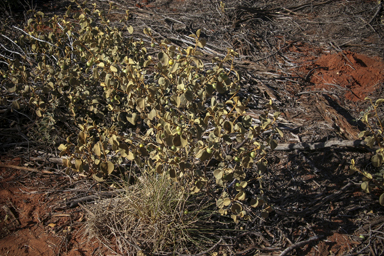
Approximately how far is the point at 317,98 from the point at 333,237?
1.76 meters

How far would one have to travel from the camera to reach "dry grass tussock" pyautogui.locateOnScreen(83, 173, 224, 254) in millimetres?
2152

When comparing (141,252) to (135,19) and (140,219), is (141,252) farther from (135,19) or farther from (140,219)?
(135,19)

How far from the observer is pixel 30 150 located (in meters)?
2.88

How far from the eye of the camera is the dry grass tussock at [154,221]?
2.15 meters

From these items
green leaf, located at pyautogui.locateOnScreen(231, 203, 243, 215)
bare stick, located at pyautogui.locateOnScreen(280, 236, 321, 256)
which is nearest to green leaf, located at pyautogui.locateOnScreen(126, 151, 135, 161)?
green leaf, located at pyautogui.locateOnScreen(231, 203, 243, 215)

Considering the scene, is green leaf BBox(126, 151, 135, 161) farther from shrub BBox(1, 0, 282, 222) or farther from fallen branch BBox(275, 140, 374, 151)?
fallen branch BBox(275, 140, 374, 151)

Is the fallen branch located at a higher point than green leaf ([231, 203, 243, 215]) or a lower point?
higher

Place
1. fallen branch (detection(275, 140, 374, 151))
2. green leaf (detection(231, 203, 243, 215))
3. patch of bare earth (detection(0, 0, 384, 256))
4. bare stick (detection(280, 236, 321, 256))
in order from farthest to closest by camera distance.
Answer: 1. fallen branch (detection(275, 140, 374, 151))
2. patch of bare earth (detection(0, 0, 384, 256))
3. bare stick (detection(280, 236, 321, 256))
4. green leaf (detection(231, 203, 243, 215))

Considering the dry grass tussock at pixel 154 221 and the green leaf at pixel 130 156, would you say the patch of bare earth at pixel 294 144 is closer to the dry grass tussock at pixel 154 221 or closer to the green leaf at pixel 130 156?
the dry grass tussock at pixel 154 221

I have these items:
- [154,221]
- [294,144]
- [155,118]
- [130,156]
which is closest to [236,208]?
[154,221]

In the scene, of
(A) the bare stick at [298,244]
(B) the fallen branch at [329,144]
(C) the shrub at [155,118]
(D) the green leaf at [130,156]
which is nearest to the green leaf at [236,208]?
(C) the shrub at [155,118]

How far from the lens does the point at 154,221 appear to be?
7.16 feet

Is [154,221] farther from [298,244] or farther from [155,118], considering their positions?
[298,244]

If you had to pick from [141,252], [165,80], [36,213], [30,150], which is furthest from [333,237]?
[30,150]
